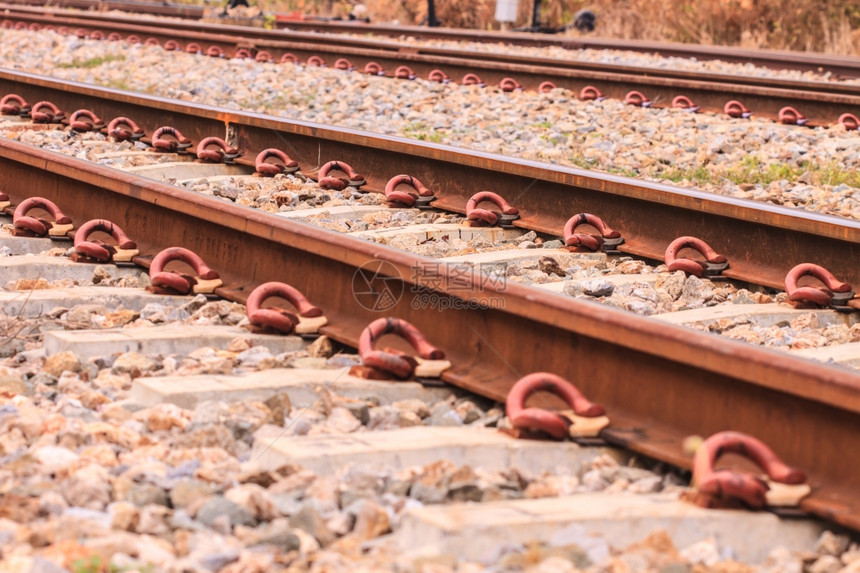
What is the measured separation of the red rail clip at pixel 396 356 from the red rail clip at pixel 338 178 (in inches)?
118

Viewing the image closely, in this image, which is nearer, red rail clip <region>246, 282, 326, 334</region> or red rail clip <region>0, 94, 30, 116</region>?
red rail clip <region>246, 282, 326, 334</region>

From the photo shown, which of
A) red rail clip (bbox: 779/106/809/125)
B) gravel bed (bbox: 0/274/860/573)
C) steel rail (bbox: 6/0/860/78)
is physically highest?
steel rail (bbox: 6/0/860/78)

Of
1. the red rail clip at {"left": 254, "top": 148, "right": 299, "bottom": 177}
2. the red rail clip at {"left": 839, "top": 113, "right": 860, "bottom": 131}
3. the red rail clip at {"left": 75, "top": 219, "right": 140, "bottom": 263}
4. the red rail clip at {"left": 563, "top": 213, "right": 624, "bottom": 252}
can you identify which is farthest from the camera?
the red rail clip at {"left": 839, "top": 113, "right": 860, "bottom": 131}

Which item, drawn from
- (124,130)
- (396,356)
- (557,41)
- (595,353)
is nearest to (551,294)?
(595,353)

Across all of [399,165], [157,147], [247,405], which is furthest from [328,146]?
[247,405]

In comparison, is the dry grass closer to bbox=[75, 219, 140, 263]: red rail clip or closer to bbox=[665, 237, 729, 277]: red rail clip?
bbox=[665, 237, 729, 277]: red rail clip

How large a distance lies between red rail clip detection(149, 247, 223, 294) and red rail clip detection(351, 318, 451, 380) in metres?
0.99

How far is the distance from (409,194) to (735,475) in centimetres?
375

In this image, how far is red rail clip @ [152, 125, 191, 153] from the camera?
25.2ft

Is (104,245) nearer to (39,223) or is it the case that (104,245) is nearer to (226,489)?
(39,223)

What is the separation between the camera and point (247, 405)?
3.27 metres

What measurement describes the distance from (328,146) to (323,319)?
3343 millimetres

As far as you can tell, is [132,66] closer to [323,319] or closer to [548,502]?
[323,319]

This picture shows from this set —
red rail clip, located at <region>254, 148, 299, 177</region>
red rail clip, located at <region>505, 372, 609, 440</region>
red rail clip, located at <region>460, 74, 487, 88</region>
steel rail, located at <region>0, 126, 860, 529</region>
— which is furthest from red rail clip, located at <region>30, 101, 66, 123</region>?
red rail clip, located at <region>505, 372, 609, 440</region>
